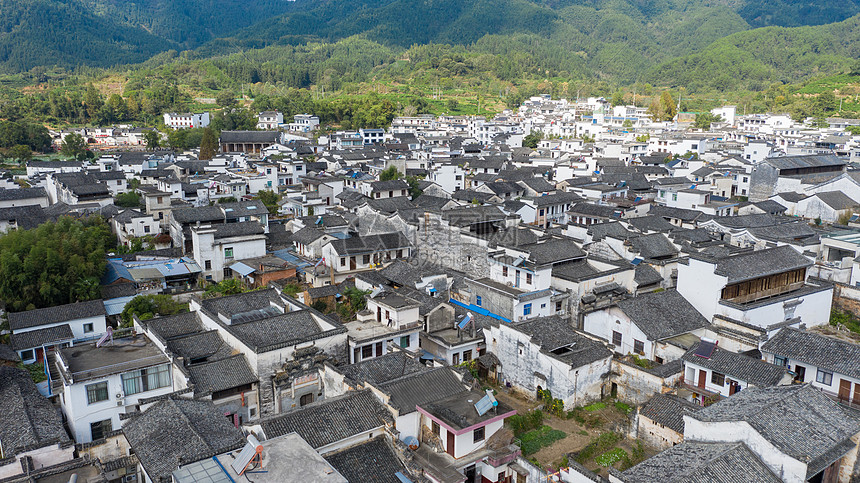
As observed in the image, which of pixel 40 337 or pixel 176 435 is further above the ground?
pixel 176 435

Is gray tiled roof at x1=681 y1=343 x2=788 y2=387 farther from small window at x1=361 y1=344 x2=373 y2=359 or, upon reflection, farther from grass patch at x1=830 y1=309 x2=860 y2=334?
small window at x1=361 y1=344 x2=373 y2=359

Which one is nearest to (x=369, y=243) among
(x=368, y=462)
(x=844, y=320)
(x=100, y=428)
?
(x=100, y=428)

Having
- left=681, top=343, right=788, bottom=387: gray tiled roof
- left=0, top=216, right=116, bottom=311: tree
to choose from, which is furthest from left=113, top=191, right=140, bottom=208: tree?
left=681, top=343, right=788, bottom=387: gray tiled roof

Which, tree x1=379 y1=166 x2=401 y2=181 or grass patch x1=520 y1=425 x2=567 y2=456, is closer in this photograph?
grass patch x1=520 y1=425 x2=567 y2=456

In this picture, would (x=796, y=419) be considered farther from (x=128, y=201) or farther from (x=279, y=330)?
(x=128, y=201)

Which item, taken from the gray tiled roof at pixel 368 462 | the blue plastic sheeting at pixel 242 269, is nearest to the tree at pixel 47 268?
the blue plastic sheeting at pixel 242 269

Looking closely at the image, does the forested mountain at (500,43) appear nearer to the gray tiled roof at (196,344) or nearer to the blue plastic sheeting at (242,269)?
the blue plastic sheeting at (242,269)

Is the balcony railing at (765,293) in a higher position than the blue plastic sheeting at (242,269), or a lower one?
higher
